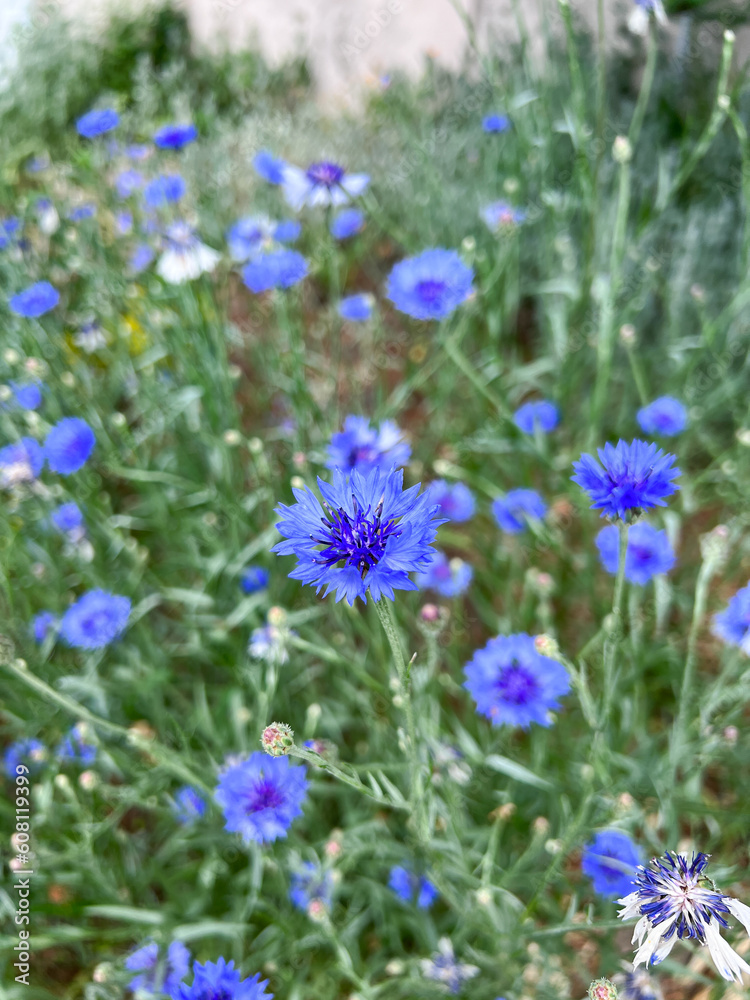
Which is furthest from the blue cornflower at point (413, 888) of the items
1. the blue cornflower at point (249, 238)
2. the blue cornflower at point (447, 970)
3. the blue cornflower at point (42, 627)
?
the blue cornflower at point (249, 238)

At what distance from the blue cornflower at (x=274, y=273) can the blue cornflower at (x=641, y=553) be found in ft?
2.15

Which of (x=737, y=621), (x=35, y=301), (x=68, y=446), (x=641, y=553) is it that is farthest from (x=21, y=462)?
(x=737, y=621)

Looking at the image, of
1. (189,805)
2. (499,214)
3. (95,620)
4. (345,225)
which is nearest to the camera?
(189,805)

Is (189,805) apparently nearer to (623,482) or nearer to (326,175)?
(623,482)

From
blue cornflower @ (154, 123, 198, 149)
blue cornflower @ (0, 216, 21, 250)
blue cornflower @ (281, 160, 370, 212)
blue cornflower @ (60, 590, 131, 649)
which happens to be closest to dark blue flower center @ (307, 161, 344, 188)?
blue cornflower @ (281, 160, 370, 212)

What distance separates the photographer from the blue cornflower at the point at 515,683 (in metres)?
0.90

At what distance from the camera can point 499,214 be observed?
4.86 ft

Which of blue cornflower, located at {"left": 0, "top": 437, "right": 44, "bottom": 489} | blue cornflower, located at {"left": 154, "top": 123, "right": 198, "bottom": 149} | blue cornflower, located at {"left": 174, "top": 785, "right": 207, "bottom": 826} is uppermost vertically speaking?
blue cornflower, located at {"left": 154, "top": 123, "right": 198, "bottom": 149}

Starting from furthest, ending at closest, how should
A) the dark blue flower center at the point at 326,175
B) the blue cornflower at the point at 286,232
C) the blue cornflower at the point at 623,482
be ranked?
the blue cornflower at the point at 286,232 < the dark blue flower center at the point at 326,175 < the blue cornflower at the point at 623,482

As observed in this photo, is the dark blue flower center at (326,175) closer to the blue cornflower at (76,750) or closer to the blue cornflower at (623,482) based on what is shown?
the blue cornflower at (623,482)

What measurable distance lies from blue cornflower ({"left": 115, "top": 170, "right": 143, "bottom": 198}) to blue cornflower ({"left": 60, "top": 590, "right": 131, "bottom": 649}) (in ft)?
2.89

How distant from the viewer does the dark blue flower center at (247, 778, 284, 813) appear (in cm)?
87

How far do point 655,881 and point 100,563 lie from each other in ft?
3.72

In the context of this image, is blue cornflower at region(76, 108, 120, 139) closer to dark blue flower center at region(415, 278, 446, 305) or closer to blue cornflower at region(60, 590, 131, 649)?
dark blue flower center at region(415, 278, 446, 305)
